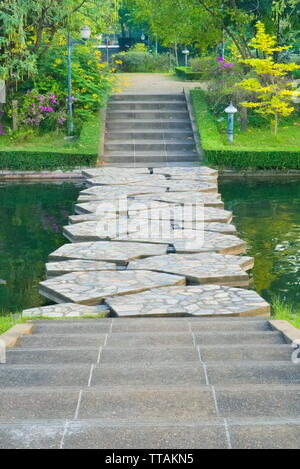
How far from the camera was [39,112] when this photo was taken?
22.6m

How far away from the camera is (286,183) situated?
1880cm

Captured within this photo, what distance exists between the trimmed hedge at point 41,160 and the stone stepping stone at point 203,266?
10.4 metres

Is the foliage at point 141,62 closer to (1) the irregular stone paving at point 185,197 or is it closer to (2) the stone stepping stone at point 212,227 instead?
(1) the irregular stone paving at point 185,197

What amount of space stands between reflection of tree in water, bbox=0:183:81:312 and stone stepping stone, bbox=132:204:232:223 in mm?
1697

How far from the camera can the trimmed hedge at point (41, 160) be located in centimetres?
1995

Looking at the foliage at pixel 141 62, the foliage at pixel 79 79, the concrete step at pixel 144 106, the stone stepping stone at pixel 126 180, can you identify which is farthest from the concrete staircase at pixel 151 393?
the foliage at pixel 141 62

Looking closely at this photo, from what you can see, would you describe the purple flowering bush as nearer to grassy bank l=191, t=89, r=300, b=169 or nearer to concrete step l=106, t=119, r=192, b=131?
concrete step l=106, t=119, r=192, b=131

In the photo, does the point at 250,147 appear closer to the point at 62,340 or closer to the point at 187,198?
the point at 187,198

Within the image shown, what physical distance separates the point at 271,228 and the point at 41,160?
8.73 meters

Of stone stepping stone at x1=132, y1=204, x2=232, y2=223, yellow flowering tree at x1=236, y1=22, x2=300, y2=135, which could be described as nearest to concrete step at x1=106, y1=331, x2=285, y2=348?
stone stepping stone at x1=132, y1=204, x2=232, y2=223

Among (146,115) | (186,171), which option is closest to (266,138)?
(146,115)
